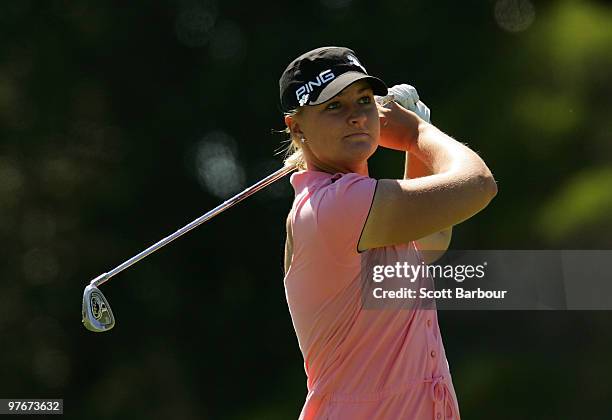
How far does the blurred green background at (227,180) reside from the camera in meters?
4.77

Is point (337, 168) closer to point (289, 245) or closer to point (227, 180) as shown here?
point (289, 245)

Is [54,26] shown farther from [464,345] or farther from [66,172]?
[464,345]

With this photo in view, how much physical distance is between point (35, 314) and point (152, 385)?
64 centimetres

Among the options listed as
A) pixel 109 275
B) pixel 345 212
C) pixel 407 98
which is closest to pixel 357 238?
pixel 345 212

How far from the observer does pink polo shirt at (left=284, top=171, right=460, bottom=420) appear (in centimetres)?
166

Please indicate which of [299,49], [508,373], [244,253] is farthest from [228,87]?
[508,373]

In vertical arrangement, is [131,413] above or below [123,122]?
below

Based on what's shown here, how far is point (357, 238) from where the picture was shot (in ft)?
5.36

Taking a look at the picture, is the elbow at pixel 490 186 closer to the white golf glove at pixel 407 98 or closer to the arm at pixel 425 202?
the arm at pixel 425 202

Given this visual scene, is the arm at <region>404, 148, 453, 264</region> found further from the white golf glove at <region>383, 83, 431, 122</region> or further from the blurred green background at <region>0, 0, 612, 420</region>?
the blurred green background at <region>0, 0, 612, 420</region>

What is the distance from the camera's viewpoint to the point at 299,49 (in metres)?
5.05

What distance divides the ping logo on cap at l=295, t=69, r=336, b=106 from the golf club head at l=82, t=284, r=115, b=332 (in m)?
0.66

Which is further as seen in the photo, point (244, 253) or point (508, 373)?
point (244, 253)

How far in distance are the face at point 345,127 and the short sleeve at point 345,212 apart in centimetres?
11
